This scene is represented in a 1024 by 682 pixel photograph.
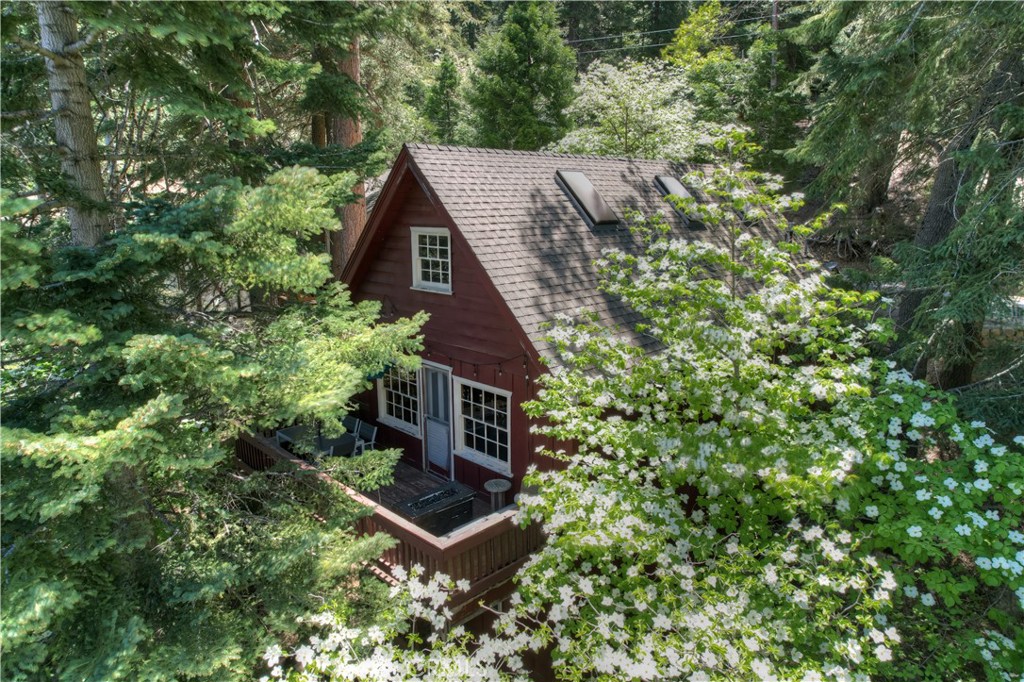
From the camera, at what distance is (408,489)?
904 centimetres

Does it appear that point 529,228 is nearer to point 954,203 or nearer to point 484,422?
point 484,422

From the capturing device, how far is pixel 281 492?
564 cm

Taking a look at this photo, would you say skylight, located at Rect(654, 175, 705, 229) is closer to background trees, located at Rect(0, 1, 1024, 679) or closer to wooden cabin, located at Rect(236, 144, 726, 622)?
wooden cabin, located at Rect(236, 144, 726, 622)

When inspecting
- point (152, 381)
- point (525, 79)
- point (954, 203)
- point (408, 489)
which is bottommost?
point (408, 489)

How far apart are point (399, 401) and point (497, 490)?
137 inches

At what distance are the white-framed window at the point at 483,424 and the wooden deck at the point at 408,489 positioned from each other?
0.68 metres

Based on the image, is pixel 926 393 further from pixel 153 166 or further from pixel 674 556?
pixel 153 166

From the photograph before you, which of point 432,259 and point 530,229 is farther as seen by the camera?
point 432,259

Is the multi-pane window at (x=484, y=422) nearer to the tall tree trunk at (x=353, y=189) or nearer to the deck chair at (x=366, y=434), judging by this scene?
the deck chair at (x=366, y=434)

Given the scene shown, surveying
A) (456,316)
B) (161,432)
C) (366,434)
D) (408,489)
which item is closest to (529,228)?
(456,316)

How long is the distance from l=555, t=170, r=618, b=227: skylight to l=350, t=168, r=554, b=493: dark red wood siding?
2464mm

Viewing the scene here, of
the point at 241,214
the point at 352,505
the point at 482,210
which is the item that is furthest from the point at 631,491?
the point at 482,210

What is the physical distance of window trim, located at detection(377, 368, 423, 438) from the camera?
9.68 meters

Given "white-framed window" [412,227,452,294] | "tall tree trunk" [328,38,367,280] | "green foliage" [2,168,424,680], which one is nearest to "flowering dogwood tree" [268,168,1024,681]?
"green foliage" [2,168,424,680]
